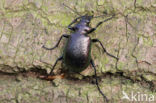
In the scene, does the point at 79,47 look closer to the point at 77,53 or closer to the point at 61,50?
the point at 77,53

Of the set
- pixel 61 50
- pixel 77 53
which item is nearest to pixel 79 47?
pixel 77 53

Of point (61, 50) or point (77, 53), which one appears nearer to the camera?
point (77, 53)

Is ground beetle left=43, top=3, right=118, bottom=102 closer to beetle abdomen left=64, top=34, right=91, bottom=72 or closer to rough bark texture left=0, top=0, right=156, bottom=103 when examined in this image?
beetle abdomen left=64, top=34, right=91, bottom=72

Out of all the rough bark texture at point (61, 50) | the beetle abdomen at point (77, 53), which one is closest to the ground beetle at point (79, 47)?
the beetle abdomen at point (77, 53)

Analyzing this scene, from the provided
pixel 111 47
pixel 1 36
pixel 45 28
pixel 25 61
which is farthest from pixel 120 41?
pixel 1 36

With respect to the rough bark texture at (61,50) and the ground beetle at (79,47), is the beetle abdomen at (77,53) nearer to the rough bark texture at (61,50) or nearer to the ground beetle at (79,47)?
the ground beetle at (79,47)

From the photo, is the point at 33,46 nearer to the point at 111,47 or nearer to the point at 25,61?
the point at 25,61
